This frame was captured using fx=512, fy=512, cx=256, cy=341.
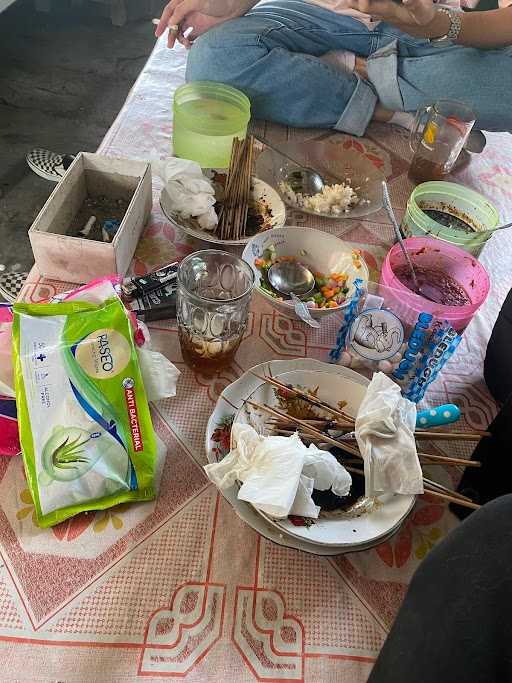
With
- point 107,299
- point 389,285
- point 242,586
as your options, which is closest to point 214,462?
point 242,586

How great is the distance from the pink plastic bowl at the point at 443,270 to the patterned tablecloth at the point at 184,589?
0.63 ft

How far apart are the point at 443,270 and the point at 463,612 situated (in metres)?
0.57

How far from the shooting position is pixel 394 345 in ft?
2.16

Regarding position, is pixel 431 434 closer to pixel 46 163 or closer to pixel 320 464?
pixel 320 464

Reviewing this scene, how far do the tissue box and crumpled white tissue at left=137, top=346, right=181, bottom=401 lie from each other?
7.0 inches

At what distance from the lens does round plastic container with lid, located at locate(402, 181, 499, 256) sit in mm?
847

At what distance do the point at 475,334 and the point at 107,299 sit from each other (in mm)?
547

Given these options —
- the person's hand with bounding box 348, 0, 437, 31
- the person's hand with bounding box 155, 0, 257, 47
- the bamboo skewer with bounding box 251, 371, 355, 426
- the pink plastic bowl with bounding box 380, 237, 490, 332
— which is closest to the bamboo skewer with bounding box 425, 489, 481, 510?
the bamboo skewer with bounding box 251, 371, 355, 426

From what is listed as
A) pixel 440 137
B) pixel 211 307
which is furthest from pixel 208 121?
pixel 211 307

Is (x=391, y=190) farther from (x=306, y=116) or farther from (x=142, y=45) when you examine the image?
(x=142, y=45)

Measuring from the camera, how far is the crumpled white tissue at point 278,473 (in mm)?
459

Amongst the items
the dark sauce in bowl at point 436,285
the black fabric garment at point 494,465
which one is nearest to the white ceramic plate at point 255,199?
the dark sauce in bowl at point 436,285

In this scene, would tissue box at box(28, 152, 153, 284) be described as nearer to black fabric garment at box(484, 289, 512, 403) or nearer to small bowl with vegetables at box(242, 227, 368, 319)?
small bowl with vegetables at box(242, 227, 368, 319)

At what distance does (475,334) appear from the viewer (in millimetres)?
789
